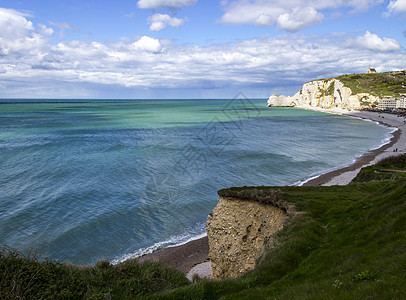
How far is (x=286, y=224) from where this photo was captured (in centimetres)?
1650

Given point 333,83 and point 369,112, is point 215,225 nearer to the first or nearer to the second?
point 369,112

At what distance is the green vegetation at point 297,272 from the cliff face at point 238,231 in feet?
11.1

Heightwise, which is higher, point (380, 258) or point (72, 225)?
point (380, 258)

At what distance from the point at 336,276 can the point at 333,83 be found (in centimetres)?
21149

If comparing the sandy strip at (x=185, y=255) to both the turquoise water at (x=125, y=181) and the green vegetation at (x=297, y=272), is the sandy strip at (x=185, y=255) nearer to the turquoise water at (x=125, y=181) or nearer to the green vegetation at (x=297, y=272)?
the turquoise water at (x=125, y=181)

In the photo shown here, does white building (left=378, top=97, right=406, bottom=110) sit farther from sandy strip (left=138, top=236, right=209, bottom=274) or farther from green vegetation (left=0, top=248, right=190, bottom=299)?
green vegetation (left=0, top=248, right=190, bottom=299)

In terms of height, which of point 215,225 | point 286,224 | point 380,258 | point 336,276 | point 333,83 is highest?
point 333,83

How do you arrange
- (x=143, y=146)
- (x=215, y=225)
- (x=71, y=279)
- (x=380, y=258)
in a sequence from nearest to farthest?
1. (x=380, y=258)
2. (x=71, y=279)
3. (x=215, y=225)
4. (x=143, y=146)

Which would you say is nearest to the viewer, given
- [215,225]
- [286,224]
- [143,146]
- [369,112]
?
[286,224]

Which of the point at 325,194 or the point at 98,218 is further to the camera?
the point at 98,218

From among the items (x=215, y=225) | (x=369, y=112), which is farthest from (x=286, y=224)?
(x=369, y=112)

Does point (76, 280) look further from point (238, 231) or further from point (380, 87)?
point (380, 87)

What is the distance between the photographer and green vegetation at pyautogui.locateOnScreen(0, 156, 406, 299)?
829 cm

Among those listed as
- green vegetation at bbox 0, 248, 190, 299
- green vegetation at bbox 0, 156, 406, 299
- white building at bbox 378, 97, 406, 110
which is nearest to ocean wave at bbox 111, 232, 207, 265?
green vegetation at bbox 0, 156, 406, 299
